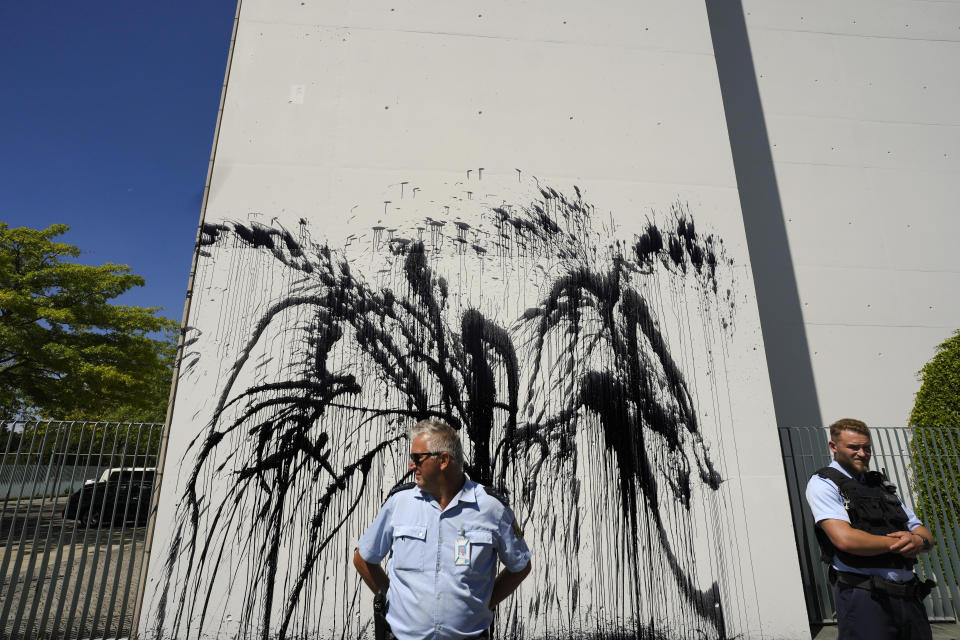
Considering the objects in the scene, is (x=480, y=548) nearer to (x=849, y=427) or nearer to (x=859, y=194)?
(x=849, y=427)

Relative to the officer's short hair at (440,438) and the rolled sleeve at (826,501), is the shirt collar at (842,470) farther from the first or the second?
the officer's short hair at (440,438)

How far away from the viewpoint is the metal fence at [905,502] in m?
5.79

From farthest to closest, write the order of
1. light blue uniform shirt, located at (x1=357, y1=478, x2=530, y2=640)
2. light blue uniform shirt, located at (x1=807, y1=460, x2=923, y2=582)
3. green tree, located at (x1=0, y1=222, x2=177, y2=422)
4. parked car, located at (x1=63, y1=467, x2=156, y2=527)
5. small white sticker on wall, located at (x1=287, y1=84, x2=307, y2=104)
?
green tree, located at (x1=0, y1=222, x2=177, y2=422) → small white sticker on wall, located at (x1=287, y1=84, x2=307, y2=104) → parked car, located at (x1=63, y1=467, x2=156, y2=527) → light blue uniform shirt, located at (x1=807, y1=460, x2=923, y2=582) → light blue uniform shirt, located at (x1=357, y1=478, x2=530, y2=640)

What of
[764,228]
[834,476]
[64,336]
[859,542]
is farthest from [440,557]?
[64,336]

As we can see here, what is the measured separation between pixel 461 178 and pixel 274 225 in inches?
85.1

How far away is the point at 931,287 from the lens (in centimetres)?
753

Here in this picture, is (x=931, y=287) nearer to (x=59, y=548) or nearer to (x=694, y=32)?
(x=694, y=32)

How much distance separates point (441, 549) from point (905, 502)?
645 cm

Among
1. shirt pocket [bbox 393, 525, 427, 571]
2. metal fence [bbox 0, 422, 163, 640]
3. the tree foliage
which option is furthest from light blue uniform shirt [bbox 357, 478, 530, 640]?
the tree foliage

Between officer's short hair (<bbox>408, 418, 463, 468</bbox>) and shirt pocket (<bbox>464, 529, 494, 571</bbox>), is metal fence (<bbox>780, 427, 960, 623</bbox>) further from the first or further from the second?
officer's short hair (<bbox>408, 418, 463, 468</bbox>)

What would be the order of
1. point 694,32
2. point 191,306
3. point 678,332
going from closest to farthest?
point 191,306
point 678,332
point 694,32

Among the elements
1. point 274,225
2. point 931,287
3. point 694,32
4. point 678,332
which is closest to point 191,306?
point 274,225

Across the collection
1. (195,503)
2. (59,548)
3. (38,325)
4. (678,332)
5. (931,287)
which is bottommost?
(59,548)

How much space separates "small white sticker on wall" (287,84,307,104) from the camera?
6285 mm
